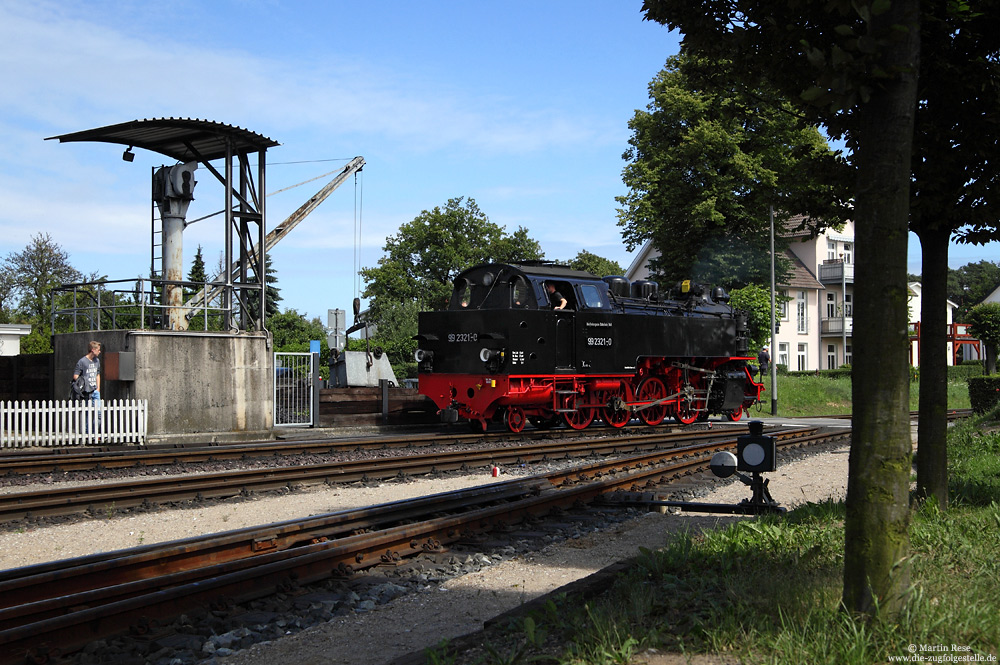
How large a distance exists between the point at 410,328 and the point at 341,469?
35.8 meters

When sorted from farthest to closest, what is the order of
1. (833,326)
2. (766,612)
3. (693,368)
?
(833,326)
(693,368)
(766,612)

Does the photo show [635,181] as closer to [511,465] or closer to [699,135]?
[699,135]

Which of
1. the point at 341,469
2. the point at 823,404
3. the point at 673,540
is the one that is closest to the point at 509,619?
the point at 673,540

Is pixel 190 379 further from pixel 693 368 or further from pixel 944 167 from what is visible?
pixel 944 167

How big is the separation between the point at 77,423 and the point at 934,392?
47.2 feet

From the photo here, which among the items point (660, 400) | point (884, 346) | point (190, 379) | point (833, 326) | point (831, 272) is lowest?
point (660, 400)

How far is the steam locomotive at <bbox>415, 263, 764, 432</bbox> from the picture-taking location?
52.4ft

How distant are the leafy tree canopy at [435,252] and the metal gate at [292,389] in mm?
38349

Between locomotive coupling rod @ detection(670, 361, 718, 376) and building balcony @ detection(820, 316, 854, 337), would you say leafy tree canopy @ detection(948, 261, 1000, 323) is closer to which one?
building balcony @ detection(820, 316, 854, 337)

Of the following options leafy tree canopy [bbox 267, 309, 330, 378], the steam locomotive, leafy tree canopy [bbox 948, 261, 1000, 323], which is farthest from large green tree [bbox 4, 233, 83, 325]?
leafy tree canopy [bbox 948, 261, 1000, 323]

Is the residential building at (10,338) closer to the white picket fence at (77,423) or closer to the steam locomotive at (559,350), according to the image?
the white picket fence at (77,423)

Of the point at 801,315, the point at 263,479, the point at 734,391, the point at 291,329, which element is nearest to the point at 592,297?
the point at 734,391

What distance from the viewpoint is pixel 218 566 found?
5930mm

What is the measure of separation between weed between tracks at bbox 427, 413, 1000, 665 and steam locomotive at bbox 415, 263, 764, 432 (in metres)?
9.92
